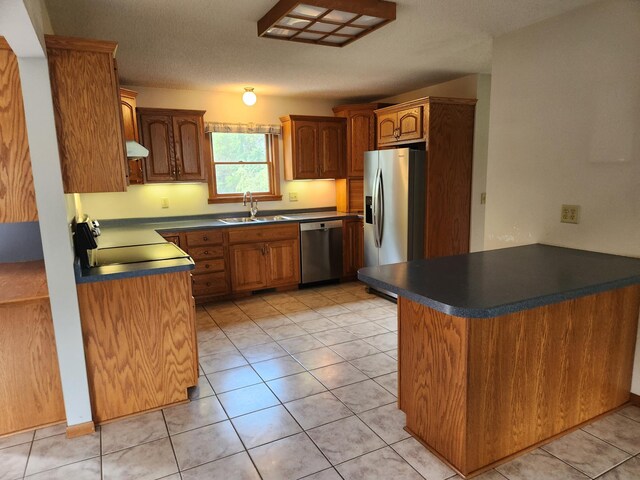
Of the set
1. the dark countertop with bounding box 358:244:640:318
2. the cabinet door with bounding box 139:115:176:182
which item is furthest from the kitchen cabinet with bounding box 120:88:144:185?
the dark countertop with bounding box 358:244:640:318

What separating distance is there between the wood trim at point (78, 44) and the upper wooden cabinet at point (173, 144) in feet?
7.01

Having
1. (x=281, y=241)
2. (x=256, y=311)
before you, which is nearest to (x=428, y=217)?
(x=281, y=241)

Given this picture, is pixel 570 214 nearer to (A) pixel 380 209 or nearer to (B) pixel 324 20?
(B) pixel 324 20

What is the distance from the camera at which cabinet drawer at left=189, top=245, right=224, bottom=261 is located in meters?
4.21

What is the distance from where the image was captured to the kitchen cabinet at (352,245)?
4.96 meters

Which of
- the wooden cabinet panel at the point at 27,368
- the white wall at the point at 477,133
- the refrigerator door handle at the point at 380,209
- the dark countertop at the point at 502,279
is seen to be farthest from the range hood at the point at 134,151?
the white wall at the point at 477,133

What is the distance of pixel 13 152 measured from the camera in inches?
76.4

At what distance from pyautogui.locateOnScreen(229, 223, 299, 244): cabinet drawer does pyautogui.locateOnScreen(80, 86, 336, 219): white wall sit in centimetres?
60

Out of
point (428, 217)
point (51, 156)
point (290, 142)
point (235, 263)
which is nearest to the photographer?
point (51, 156)

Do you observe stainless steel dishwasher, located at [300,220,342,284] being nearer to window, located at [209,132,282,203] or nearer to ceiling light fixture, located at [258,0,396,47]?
window, located at [209,132,282,203]

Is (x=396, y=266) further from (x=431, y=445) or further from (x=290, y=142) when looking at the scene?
(x=290, y=142)

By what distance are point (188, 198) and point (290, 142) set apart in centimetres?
137

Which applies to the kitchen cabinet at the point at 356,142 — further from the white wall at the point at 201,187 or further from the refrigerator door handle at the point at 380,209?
the refrigerator door handle at the point at 380,209

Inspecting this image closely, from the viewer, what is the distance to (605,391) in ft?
7.24
